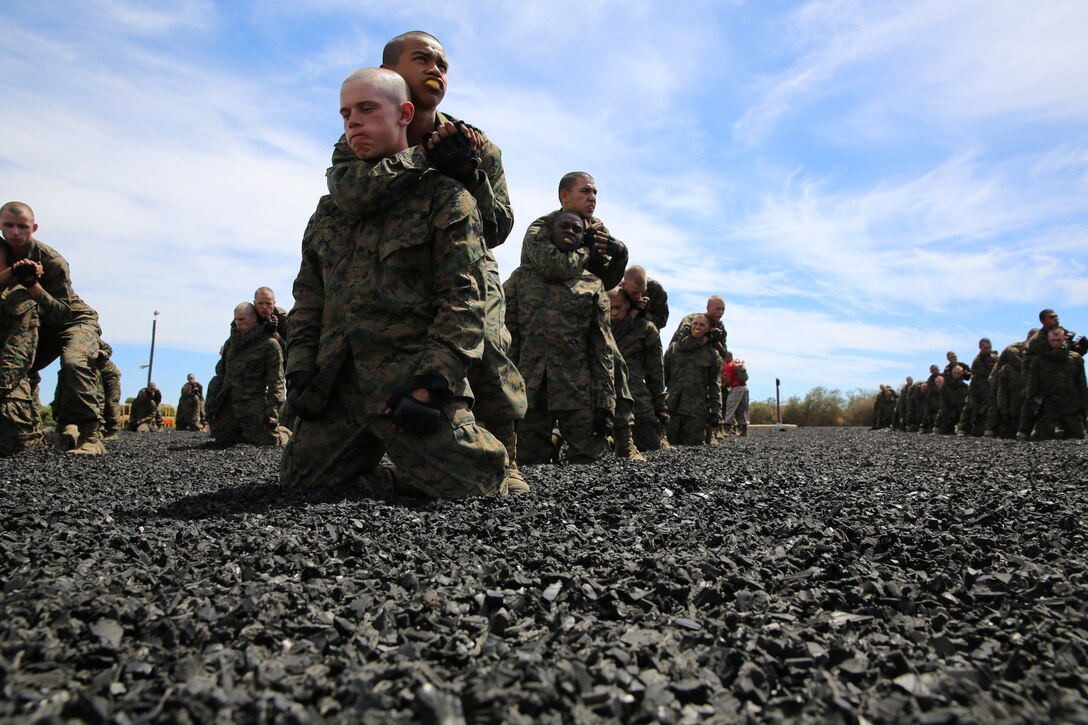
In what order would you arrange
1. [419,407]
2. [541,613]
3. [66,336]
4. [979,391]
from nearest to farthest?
[541,613], [419,407], [66,336], [979,391]

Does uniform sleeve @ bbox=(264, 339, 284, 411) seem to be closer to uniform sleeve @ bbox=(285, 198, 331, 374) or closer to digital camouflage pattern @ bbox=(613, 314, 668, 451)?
digital camouflage pattern @ bbox=(613, 314, 668, 451)

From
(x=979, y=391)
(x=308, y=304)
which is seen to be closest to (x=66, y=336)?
(x=308, y=304)

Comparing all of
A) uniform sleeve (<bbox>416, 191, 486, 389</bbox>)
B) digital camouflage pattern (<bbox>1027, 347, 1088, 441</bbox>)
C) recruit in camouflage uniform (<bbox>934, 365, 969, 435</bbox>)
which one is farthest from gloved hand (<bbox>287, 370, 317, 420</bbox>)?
recruit in camouflage uniform (<bbox>934, 365, 969, 435</bbox>)

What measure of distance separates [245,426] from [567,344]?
658 centimetres

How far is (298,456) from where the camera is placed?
4527 mm

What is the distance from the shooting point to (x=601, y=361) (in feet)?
25.1

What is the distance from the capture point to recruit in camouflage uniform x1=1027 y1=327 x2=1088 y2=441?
619 inches

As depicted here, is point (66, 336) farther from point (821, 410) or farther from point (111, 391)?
point (821, 410)

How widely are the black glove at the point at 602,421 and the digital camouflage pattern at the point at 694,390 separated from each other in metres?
5.75

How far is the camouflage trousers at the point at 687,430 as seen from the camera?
13.1m

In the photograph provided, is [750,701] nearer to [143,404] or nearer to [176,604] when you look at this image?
[176,604]

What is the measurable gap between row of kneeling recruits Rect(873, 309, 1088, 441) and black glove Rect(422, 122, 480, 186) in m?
16.2

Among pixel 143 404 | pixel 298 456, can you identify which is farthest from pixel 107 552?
pixel 143 404

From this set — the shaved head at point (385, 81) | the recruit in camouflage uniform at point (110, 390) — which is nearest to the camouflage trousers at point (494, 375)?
the shaved head at point (385, 81)
